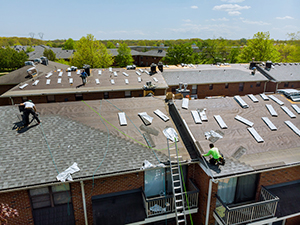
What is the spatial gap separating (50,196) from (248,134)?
10967mm

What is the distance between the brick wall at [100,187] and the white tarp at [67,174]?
0.75 m

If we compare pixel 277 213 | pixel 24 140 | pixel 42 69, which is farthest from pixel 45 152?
pixel 42 69

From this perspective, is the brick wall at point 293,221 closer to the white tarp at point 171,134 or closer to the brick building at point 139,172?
the brick building at point 139,172

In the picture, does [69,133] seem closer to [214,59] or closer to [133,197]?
[133,197]

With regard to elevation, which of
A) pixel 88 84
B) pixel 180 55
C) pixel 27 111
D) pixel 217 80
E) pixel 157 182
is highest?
pixel 180 55

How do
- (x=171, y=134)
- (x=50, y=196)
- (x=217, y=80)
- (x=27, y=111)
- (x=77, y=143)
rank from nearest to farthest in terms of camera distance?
(x=50, y=196)
(x=77, y=143)
(x=27, y=111)
(x=171, y=134)
(x=217, y=80)

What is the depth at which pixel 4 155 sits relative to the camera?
31.4 ft

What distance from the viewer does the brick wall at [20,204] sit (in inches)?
343

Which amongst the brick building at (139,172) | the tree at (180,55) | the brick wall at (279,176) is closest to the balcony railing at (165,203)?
the brick building at (139,172)

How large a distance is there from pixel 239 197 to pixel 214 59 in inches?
2114

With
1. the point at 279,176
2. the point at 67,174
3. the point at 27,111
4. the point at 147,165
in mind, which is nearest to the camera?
the point at 67,174

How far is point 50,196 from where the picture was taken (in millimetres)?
9570

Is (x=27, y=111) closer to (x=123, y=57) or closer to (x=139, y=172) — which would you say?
(x=139, y=172)

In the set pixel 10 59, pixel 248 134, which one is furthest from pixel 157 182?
pixel 10 59
